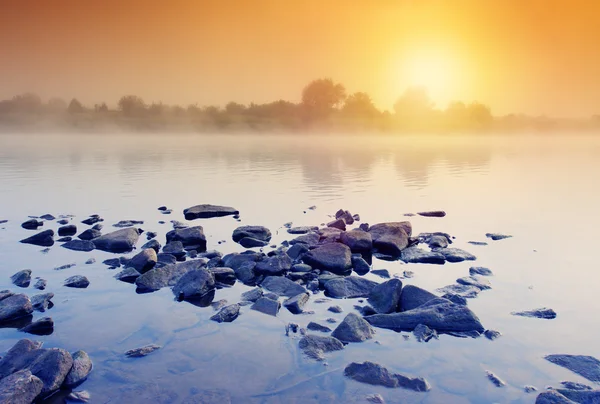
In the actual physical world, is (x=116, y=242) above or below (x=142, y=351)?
above

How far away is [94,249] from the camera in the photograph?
1221cm

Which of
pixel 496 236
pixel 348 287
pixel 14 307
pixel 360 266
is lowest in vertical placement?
pixel 496 236

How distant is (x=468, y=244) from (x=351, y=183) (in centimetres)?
1357

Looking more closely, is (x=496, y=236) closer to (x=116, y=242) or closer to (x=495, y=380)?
(x=495, y=380)

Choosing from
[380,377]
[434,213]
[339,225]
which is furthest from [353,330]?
[434,213]

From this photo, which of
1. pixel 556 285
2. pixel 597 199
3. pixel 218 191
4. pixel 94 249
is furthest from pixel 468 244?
pixel 218 191

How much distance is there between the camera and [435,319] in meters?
7.58

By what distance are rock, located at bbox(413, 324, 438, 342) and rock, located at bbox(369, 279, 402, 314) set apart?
2.56 ft

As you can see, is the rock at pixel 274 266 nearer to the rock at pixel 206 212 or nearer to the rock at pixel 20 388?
the rock at pixel 20 388

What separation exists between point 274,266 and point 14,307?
467 cm

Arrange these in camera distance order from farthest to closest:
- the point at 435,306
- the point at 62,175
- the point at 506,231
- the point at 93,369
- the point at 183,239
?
1. the point at 62,175
2. the point at 506,231
3. the point at 183,239
4. the point at 435,306
5. the point at 93,369

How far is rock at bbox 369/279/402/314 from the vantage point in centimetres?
816

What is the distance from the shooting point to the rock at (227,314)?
787 cm

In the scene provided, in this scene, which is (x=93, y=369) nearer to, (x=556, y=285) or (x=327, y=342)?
(x=327, y=342)
